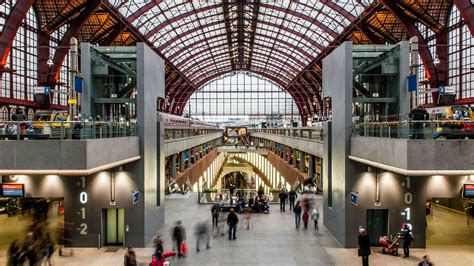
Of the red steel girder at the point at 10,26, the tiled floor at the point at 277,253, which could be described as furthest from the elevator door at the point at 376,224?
the red steel girder at the point at 10,26

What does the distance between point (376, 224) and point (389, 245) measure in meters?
1.14

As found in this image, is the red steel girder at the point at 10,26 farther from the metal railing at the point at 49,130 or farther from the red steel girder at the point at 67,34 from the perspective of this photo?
the metal railing at the point at 49,130

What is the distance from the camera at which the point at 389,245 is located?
13.7 metres

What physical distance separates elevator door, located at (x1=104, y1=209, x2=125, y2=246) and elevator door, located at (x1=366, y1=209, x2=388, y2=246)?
8.66 metres

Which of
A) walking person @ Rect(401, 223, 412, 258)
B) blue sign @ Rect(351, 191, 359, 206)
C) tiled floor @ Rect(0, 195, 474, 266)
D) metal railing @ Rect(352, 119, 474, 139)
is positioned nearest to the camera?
metal railing @ Rect(352, 119, 474, 139)

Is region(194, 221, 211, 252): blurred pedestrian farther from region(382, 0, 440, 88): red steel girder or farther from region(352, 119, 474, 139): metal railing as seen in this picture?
region(382, 0, 440, 88): red steel girder

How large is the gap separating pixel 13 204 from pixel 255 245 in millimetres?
12822

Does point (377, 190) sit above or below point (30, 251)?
above

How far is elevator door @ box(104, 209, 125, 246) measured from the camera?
14.7 meters

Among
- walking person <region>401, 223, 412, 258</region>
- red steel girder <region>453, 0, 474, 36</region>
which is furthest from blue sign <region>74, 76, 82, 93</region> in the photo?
red steel girder <region>453, 0, 474, 36</region>

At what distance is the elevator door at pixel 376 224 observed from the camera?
14.7m

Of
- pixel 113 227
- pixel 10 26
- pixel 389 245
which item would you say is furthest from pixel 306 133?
pixel 10 26

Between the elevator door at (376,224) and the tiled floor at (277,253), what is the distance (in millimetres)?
542

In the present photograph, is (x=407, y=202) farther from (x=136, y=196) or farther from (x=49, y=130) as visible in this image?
(x=49, y=130)
